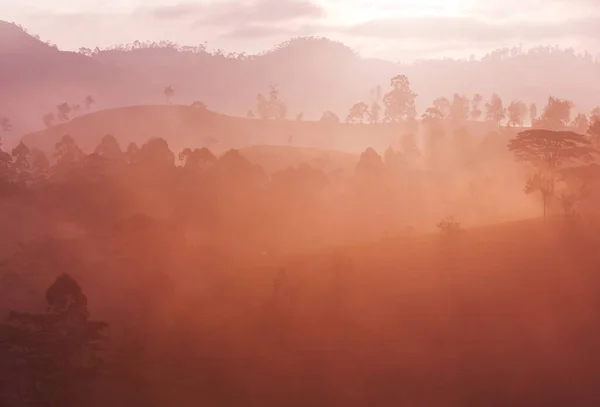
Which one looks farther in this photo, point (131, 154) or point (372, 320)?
point (131, 154)

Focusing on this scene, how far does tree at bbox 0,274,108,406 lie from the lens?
66438 mm

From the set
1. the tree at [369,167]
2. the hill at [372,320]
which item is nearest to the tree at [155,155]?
the tree at [369,167]

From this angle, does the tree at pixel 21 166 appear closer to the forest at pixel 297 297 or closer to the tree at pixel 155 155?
the forest at pixel 297 297

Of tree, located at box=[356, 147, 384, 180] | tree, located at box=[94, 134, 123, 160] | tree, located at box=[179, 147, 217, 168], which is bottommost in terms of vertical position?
tree, located at box=[356, 147, 384, 180]

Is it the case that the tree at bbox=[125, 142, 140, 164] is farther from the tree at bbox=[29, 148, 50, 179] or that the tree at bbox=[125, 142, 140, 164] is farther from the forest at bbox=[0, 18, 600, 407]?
the forest at bbox=[0, 18, 600, 407]

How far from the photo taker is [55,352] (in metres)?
66.4

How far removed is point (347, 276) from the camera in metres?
89.6

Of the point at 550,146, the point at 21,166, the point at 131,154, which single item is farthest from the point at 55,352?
the point at 131,154

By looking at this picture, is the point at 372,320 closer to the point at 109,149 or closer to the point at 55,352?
the point at 55,352

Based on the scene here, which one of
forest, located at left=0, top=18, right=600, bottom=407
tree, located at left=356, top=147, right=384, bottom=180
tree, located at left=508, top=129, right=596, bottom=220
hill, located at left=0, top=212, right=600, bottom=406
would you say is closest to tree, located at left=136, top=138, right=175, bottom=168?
forest, located at left=0, top=18, right=600, bottom=407

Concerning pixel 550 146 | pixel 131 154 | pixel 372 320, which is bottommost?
pixel 372 320

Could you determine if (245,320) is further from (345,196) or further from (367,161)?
(367,161)

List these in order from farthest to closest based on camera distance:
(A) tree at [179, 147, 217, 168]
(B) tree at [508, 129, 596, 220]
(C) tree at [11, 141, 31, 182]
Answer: (A) tree at [179, 147, 217, 168] → (C) tree at [11, 141, 31, 182] → (B) tree at [508, 129, 596, 220]

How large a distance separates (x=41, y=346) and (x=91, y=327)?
5.00 metres
